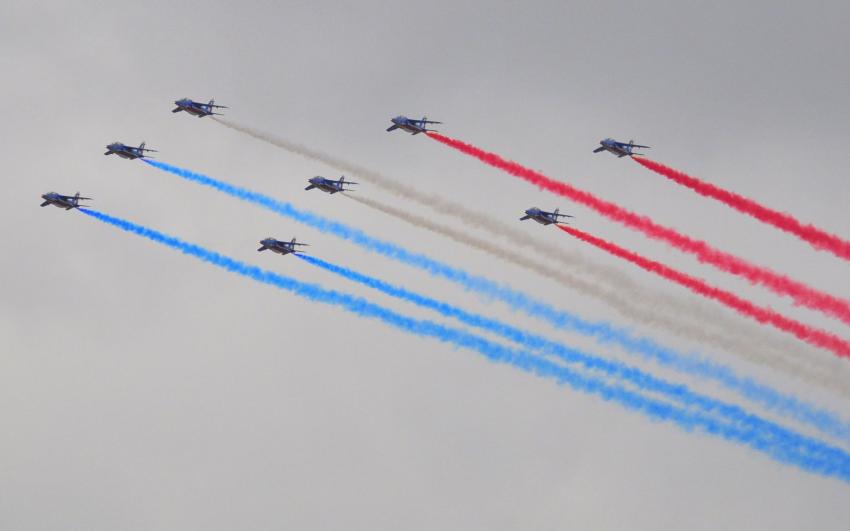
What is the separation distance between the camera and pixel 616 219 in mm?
115500

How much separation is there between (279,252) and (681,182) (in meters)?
29.4

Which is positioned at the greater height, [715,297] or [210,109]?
[210,109]

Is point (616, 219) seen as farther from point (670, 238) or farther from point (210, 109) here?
point (210, 109)

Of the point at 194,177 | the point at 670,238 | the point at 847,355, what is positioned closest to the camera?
the point at 847,355

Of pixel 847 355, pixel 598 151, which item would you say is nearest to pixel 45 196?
pixel 598 151

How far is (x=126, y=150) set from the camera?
12550 centimetres

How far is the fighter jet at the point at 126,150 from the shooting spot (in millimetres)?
125125

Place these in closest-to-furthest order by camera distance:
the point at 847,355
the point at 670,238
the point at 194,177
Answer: the point at 847,355 < the point at 670,238 < the point at 194,177

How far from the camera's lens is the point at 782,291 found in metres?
109

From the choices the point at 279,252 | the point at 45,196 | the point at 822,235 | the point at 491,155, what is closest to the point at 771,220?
the point at 822,235

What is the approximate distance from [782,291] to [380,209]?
2748cm

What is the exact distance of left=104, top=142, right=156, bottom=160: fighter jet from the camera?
4926 inches

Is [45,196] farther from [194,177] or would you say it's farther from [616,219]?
[616,219]

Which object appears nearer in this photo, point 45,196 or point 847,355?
point 847,355
